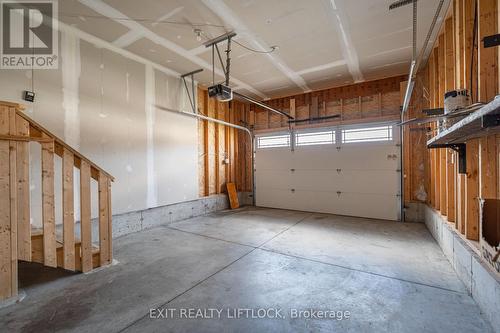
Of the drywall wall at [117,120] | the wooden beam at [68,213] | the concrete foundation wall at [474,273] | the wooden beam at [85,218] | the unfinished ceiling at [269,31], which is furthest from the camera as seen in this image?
the drywall wall at [117,120]

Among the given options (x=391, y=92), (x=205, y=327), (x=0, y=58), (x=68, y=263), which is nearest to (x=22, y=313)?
(x=68, y=263)

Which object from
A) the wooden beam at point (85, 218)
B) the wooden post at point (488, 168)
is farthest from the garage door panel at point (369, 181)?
the wooden beam at point (85, 218)

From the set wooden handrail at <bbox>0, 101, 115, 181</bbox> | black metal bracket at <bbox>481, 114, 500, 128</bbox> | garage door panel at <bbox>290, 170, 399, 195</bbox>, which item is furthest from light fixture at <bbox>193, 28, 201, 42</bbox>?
garage door panel at <bbox>290, 170, 399, 195</bbox>

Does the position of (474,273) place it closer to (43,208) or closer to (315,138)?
(43,208)

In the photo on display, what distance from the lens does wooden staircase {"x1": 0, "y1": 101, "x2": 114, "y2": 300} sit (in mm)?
2088

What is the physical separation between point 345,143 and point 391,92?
163 centimetres

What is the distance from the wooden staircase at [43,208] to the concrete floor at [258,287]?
28 centimetres

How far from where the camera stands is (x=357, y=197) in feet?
18.8

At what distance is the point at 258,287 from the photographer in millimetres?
2305

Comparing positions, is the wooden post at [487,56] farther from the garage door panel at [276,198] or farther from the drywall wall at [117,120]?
the drywall wall at [117,120]

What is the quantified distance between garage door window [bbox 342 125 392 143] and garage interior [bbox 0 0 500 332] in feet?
0.12

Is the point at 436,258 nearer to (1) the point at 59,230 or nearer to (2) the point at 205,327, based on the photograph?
(2) the point at 205,327

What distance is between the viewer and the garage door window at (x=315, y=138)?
617 centimetres

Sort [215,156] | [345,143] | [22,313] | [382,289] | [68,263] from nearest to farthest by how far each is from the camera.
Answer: [22,313], [382,289], [68,263], [345,143], [215,156]
